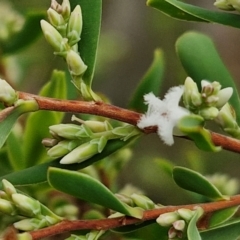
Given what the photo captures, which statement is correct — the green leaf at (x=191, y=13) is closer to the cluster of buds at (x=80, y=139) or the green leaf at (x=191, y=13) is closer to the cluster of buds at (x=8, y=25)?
the cluster of buds at (x=80, y=139)

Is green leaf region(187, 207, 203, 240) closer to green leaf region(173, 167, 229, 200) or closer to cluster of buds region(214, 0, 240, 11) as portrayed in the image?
green leaf region(173, 167, 229, 200)

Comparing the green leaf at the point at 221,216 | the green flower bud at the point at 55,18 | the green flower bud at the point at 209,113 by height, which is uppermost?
the green flower bud at the point at 55,18

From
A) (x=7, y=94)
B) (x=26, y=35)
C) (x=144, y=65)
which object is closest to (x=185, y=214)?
(x=7, y=94)

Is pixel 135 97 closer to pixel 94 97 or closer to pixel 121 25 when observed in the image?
pixel 94 97

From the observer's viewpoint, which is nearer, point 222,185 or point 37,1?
point 222,185

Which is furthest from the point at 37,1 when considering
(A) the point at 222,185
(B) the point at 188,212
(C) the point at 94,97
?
A: (B) the point at 188,212

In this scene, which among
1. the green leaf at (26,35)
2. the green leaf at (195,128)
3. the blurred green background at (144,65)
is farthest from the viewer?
the blurred green background at (144,65)

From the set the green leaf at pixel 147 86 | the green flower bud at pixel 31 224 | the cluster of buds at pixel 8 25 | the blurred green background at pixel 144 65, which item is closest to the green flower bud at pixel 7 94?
the green flower bud at pixel 31 224
